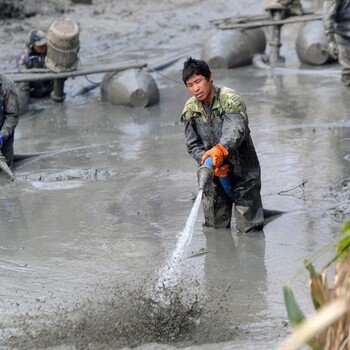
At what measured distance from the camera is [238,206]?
20.9ft

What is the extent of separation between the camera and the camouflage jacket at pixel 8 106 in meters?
8.77

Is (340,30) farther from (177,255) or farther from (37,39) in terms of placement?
(177,255)

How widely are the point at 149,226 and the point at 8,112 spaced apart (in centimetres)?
281

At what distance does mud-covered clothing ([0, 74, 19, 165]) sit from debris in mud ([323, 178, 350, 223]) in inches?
133

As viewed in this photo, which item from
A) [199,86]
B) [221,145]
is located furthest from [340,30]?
[221,145]

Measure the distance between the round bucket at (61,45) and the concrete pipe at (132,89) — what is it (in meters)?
0.69

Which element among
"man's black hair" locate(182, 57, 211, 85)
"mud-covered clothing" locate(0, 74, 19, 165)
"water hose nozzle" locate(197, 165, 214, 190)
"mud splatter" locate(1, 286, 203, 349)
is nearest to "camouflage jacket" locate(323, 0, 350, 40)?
"mud-covered clothing" locate(0, 74, 19, 165)

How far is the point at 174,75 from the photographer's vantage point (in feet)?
45.6

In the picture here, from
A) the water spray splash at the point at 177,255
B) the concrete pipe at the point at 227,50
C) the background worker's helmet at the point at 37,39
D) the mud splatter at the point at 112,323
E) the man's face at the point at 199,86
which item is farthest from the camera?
the concrete pipe at the point at 227,50

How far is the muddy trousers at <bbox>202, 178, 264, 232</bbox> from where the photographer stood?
6.32 metres

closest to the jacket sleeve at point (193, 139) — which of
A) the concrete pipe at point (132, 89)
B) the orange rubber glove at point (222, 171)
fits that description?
the orange rubber glove at point (222, 171)

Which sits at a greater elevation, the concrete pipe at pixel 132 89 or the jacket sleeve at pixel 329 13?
the jacket sleeve at pixel 329 13

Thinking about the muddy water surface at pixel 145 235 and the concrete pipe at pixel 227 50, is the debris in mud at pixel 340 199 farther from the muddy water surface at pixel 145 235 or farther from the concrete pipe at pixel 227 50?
the concrete pipe at pixel 227 50

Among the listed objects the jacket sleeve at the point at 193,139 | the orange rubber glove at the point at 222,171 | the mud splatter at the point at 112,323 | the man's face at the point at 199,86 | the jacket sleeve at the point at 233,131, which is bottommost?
the mud splatter at the point at 112,323
